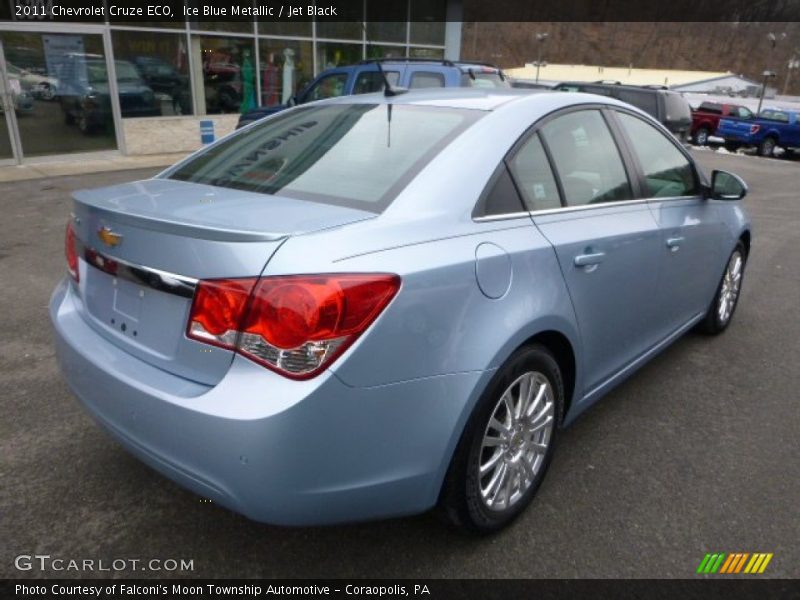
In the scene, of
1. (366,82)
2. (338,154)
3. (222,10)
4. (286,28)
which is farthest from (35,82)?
(338,154)

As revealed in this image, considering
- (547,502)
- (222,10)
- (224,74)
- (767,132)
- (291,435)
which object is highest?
(222,10)

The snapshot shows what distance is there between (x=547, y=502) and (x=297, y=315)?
147 centimetres

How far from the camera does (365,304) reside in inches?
69.4

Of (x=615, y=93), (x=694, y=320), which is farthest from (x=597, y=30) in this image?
(x=694, y=320)

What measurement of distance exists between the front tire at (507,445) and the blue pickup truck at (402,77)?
6539 millimetres

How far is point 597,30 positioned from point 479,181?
117249 mm

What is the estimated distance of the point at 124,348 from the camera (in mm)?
2082

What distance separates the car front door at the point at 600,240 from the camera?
250 centimetres

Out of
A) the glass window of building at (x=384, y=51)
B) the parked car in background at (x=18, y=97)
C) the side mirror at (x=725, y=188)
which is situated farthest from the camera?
the glass window of building at (x=384, y=51)

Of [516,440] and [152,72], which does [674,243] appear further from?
[152,72]

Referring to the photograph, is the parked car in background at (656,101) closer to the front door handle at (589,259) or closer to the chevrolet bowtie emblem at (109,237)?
the front door handle at (589,259)

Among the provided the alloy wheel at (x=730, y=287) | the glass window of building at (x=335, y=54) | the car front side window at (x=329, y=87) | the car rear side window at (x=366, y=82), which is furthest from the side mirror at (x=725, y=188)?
the glass window of building at (x=335, y=54)

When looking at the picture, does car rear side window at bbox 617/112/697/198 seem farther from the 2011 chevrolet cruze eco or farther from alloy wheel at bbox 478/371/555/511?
alloy wheel at bbox 478/371/555/511

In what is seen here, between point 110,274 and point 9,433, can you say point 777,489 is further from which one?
point 9,433
